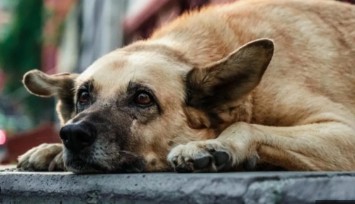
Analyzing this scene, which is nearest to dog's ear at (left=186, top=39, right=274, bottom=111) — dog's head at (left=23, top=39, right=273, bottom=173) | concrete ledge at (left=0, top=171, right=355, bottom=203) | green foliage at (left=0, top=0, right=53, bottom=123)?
dog's head at (left=23, top=39, right=273, bottom=173)

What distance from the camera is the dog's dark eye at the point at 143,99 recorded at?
484 centimetres

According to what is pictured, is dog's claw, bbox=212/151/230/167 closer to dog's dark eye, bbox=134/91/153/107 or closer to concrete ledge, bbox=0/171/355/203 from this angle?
concrete ledge, bbox=0/171/355/203

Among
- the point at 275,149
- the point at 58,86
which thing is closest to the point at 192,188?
the point at 275,149

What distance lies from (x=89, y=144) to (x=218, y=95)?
788 millimetres

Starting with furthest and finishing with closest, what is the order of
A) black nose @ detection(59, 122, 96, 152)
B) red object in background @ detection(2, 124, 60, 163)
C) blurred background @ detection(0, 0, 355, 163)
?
1. blurred background @ detection(0, 0, 355, 163)
2. red object in background @ detection(2, 124, 60, 163)
3. black nose @ detection(59, 122, 96, 152)

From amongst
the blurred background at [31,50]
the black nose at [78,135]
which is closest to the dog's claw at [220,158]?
the black nose at [78,135]

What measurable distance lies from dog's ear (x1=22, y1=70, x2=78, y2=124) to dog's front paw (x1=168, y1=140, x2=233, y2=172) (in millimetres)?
1224

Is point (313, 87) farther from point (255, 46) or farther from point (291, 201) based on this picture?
point (291, 201)

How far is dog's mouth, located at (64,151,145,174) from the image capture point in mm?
4500

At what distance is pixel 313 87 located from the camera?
511cm

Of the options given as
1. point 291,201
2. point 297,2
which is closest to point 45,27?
point 297,2

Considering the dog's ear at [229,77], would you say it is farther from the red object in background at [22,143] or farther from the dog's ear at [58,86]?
the red object in background at [22,143]

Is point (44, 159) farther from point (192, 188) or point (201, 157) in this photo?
point (192, 188)

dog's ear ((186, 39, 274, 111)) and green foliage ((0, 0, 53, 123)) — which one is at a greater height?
dog's ear ((186, 39, 274, 111))
